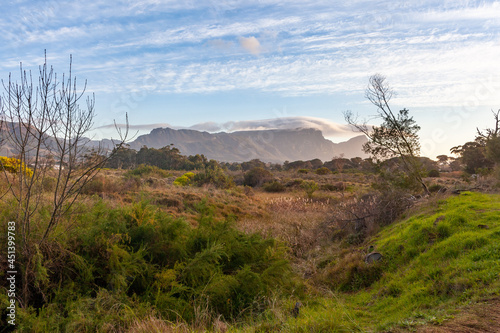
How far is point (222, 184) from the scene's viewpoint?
26469 millimetres

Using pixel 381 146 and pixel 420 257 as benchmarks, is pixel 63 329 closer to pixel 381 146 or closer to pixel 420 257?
pixel 420 257

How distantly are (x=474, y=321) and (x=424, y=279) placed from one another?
2.08 metres

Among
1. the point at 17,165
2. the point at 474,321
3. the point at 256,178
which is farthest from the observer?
the point at 256,178

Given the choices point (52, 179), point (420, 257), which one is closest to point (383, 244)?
point (420, 257)

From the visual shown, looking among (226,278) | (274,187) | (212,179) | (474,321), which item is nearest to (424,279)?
(474,321)

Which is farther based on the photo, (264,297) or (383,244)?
(383,244)

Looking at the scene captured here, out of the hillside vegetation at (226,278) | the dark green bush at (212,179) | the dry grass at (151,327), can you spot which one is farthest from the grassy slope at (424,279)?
the dark green bush at (212,179)

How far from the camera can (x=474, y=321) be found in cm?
409

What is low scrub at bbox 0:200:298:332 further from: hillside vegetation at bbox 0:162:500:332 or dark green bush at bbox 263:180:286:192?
dark green bush at bbox 263:180:286:192

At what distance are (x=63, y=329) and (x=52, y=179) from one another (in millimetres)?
10336

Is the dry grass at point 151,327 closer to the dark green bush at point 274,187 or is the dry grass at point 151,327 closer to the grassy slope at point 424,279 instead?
the grassy slope at point 424,279

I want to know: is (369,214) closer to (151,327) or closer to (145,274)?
(145,274)

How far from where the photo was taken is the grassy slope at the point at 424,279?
14.4 feet

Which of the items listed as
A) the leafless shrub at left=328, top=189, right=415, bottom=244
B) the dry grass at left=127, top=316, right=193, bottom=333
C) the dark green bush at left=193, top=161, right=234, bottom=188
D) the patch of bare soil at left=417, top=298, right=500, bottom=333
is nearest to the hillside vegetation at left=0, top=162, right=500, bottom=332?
the dry grass at left=127, top=316, right=193, bottom=333
